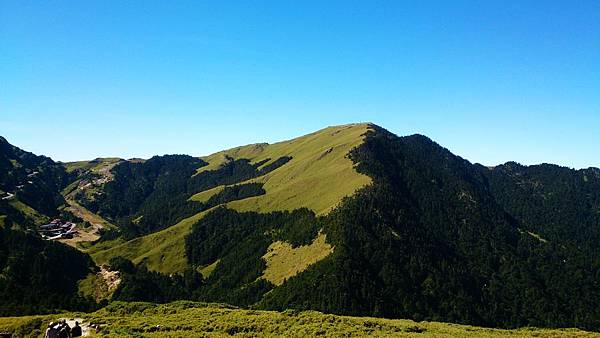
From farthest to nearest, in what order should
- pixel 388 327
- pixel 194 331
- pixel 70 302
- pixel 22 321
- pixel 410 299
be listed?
pixel 410 299 < pixel 70 302 < pixel 22 321 < pixel 388 327 < pixel 194 331

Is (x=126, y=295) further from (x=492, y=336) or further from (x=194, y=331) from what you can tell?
(x=492, y=336)

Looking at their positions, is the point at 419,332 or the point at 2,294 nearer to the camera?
the point at 419,332

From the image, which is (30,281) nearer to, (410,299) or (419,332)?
(410,299)

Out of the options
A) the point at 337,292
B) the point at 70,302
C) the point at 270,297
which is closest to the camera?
the point at 70,302

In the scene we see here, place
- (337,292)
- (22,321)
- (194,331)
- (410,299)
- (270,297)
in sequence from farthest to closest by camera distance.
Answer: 1. (410,299)
2. (270,297)
3. (337,292)
4. (22,321)
5. (194,331)

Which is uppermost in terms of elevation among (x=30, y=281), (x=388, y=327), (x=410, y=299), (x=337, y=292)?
→ (x=388, y=327)

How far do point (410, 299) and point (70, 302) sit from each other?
13892 cm

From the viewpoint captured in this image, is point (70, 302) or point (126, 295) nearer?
point (70, 302)

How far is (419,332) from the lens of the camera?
54.6 m

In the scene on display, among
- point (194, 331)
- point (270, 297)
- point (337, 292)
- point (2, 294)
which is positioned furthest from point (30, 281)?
point (194, 331)

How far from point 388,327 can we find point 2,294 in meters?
126

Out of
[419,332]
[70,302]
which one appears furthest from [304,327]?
[70,302]

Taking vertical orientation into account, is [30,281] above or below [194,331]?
below

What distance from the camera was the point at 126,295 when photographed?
17688 cm
